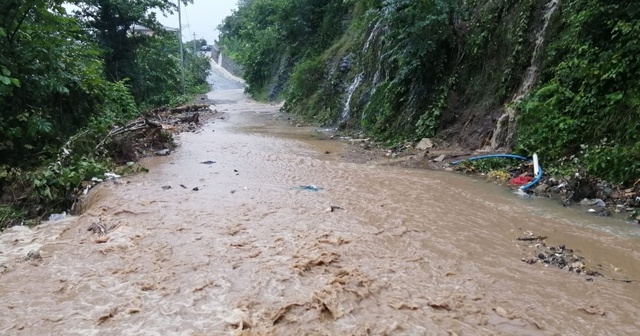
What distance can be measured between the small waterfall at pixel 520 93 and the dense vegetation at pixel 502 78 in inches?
1.8

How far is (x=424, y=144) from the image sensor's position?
32.8 feet

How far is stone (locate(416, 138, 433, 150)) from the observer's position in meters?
9.88

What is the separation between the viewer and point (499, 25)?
9984 mm

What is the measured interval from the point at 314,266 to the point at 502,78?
23.2 ft

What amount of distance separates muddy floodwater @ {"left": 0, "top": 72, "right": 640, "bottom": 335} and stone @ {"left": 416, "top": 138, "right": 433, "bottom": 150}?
280 centimetres

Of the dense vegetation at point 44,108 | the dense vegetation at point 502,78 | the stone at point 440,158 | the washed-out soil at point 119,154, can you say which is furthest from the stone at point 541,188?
the dense vegetation at point 44,108

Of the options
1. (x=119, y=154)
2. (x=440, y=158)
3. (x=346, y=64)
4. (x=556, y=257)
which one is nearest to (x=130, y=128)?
(x=119, y=154)

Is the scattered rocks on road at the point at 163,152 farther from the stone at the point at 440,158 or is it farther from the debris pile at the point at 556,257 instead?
the debris pile at the point at 556,257

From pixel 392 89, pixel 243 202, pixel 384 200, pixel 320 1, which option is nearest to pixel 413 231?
pixel 384 200

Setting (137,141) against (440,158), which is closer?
(440,158)

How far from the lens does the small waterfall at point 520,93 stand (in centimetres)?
839

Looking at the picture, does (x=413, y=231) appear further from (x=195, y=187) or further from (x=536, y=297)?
(x=195, y=187)

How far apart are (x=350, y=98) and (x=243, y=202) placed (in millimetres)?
9896

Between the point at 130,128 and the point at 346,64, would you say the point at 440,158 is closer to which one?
the point at 130,128
